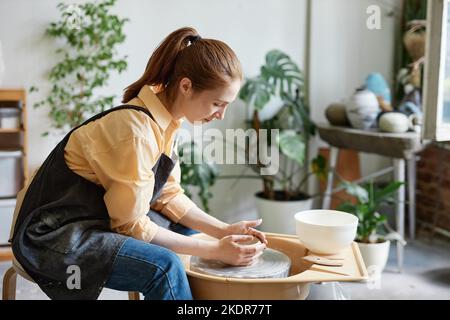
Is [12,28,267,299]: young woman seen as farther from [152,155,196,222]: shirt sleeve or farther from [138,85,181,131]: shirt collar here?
[152,155,196,222]: shirt sleeve

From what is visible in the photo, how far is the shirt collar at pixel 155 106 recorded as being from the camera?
42.4 inches

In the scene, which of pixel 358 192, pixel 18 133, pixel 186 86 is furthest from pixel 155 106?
pixel 18 133

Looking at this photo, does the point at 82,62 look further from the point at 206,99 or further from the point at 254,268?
the point at 254,268

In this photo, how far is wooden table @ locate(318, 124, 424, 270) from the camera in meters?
2.20

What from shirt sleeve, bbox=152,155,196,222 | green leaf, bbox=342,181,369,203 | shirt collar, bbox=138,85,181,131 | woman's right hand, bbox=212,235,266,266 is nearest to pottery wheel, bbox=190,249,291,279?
woman's right hand, bbox=212,235,266,266

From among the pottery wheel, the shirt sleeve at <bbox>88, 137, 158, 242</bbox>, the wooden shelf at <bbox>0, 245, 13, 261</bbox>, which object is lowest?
the wooden shelf at <bbox>0, 245, 13, 261</bbox>

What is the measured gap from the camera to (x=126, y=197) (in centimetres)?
98

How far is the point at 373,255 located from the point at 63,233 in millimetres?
1430

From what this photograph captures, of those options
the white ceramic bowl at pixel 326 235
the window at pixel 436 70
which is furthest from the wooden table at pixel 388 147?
the white ceramic bowl at pixel 326 235

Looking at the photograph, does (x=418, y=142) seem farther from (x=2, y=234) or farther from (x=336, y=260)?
(x=2, y=234)

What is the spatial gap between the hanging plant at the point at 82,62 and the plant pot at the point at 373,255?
1.16 m

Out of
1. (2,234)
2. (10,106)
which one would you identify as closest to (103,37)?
(10,106)

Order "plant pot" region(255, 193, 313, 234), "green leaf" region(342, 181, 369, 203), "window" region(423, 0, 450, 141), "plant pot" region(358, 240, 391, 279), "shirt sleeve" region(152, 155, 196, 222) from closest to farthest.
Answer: "shirt sleeve" region(152, 155, 196, 222) < "window" region(423, 0, 450, 141) < "plant pot" region(358, 240, 391, 279) < "green leaf" region(342, 181, 369, 203) < "plant pot" region(255, 193, 313, 234)
